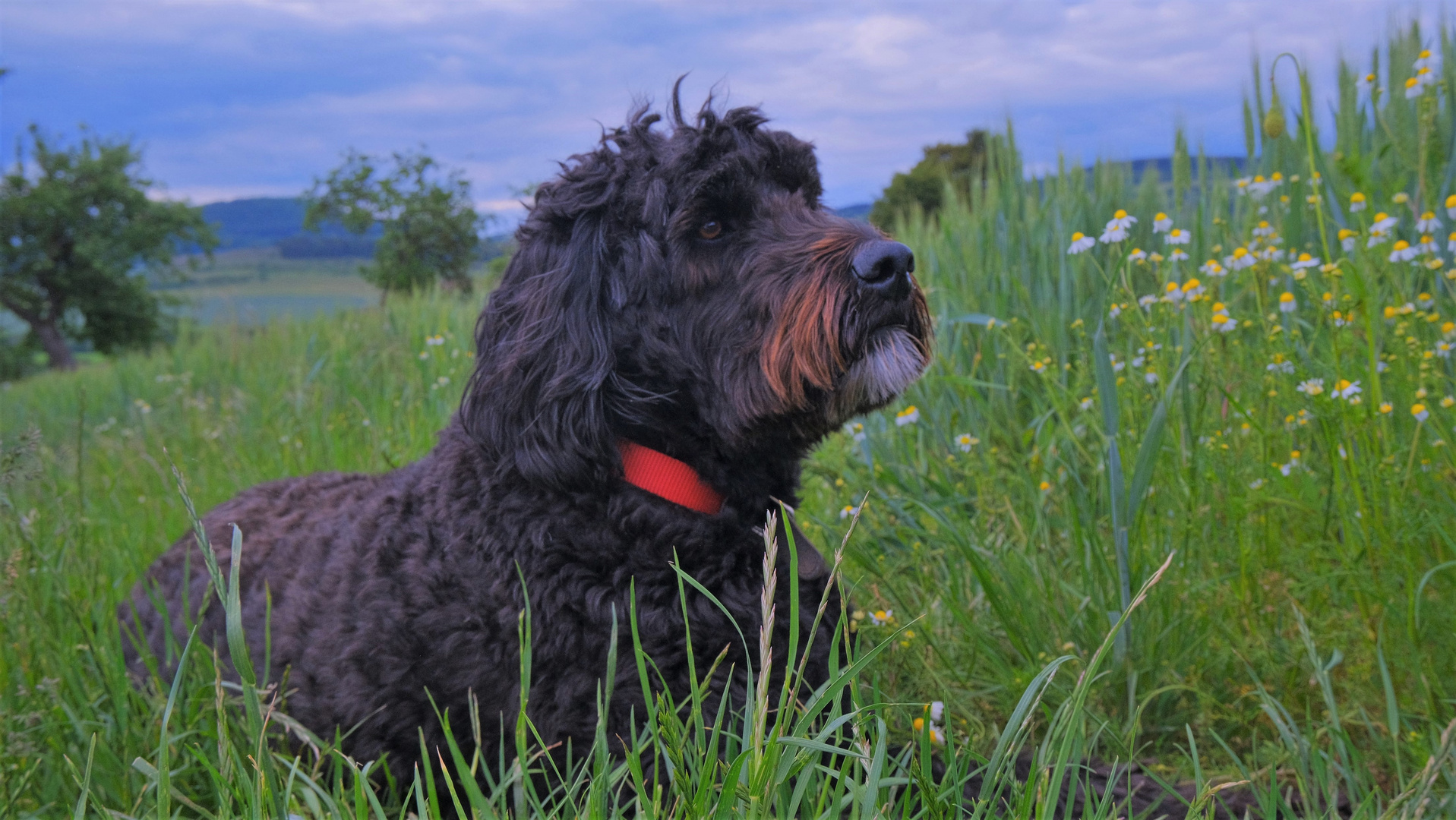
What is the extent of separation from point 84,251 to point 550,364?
4807 cm

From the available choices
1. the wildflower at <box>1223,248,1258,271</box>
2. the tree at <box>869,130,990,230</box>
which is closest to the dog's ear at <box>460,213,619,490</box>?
the wildflower at <box>1223,248,1258,271</box>

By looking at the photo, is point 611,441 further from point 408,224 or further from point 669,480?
point 408,224

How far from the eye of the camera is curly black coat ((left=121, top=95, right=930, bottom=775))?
2477 millimetres

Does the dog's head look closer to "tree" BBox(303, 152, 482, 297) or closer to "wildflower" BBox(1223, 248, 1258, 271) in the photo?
"wildflower" BBox(1223, 248, 1258, 271)

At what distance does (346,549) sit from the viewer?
9.43ft

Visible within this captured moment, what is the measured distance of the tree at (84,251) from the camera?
42312 millimetres

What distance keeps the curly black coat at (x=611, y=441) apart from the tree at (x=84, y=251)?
45.4 meters

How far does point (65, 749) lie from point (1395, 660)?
3.47m

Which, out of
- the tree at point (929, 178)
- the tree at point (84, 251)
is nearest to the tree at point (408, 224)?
the tree at point (929, 178)

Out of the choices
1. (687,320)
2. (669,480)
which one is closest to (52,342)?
(687,320)

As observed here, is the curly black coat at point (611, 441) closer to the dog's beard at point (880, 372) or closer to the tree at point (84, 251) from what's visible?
the dog's beard at point (880, 372)

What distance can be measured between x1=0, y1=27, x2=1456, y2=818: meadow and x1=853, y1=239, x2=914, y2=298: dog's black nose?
0.52 meters

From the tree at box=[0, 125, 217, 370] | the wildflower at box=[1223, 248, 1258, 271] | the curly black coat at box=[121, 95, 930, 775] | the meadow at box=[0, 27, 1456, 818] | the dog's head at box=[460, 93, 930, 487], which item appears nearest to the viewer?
the meadow at box=[0, 27, 1456, 818]

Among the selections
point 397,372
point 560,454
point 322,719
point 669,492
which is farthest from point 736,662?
point 397,372
